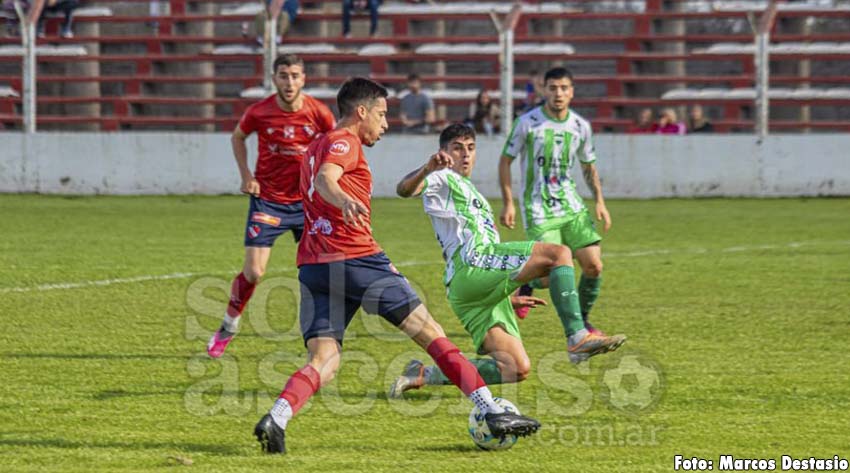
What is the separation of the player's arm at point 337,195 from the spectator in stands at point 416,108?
18.8 meters

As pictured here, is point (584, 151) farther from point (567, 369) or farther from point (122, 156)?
point (122, 156)

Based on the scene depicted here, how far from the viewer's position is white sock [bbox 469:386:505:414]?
6115 millimetres

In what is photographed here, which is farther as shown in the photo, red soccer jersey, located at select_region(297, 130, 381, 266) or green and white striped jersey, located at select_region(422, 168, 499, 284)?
green and white striped jersey, located at select_region(422, 168, 499, 284)

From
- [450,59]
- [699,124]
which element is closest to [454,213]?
[699,124]

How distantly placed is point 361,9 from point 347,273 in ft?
73.5

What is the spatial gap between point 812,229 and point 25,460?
14.0 metres

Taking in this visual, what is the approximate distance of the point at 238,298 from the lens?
9.48 meters

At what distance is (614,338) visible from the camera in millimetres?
7621

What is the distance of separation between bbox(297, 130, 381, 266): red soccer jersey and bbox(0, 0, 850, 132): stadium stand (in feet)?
65.2

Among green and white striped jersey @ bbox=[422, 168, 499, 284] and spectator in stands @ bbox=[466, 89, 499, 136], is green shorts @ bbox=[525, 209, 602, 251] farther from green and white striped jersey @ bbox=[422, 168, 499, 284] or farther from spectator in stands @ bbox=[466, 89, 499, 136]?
spectator in stands @ bbox=[466, 89, 499, 136]

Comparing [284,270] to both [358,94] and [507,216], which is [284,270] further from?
[358,94]

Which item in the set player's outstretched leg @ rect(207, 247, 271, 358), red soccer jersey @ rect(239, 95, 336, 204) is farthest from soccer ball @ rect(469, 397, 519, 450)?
red soccer jersey @ rect(239, 95, 336, 204)

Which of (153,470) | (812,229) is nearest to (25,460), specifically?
(153,470)

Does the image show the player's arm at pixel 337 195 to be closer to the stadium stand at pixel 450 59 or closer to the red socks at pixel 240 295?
the red socks at pixel 240 295
